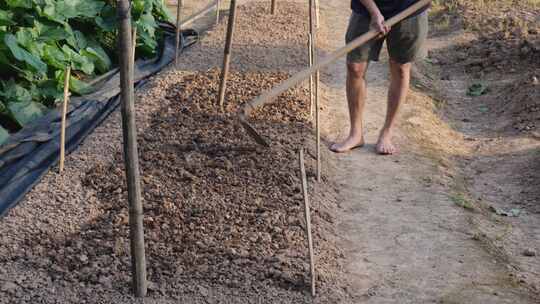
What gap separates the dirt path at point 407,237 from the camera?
4008 mm

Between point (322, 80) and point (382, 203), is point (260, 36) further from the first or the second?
point (382, 203)

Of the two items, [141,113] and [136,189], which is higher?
[136,189]

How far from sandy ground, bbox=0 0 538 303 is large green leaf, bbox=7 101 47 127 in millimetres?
568

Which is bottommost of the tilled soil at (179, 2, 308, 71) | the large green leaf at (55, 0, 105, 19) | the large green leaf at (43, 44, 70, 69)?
the tilled soil at (179, 2, 308, 71)

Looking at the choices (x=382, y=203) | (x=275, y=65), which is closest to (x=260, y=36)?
(x=275, y=65)

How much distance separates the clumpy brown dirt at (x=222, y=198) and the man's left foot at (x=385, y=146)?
0.49 m

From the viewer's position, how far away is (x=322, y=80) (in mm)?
7586

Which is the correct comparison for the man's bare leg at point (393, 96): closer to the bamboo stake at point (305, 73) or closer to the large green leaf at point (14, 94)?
the bamboo stake at point (305, 73)

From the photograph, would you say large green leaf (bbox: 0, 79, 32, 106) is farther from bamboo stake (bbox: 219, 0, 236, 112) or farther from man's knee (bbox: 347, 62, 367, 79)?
man's knee (bbox: 347, 62, 367, 79)

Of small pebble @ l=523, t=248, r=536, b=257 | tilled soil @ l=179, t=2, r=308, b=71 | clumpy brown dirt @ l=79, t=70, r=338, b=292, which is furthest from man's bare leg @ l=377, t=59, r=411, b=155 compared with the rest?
tilled soil @ l=179, t=2, r=308, b=71

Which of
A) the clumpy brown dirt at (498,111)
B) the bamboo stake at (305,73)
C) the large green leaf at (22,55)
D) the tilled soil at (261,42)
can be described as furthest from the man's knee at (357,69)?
the large green leaf at (22,55)

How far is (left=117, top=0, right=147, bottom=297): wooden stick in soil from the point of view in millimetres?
3340

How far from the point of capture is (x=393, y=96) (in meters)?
5.65

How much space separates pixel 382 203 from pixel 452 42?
4.22 metres
